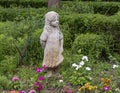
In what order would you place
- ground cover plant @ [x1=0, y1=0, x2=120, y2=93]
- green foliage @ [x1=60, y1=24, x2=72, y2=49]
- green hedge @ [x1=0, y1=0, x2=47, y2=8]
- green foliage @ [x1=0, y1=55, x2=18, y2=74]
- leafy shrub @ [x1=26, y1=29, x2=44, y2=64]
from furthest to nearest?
green hedge @ [x1=0, y1=0, x2=47, y2=8] → green foliage @ [x1=60, y1=24, x2=72, y2=49] → leafy shrub @ [x1=26, y1=29, x2=44, y2=64] → green foliage @ [x1=0, y1=55, x2=18, y2=74] → ground cover plant @ [x1=0, y1=0, x2=120, y2=93]

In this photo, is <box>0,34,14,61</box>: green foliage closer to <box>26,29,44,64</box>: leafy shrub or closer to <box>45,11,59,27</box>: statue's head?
<box>26,29,44,64</box>: leafy shrub

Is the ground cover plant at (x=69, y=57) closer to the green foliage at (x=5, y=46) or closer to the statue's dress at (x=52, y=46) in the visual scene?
the green foliage at (x=5, y=46)

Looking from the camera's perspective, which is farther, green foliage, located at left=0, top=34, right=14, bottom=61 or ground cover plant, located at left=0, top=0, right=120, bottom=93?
green foliage, located at left=0, top=34, right=14, bottom=61

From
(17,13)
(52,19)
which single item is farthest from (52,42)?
(17,13)

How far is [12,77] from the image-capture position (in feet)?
19.6

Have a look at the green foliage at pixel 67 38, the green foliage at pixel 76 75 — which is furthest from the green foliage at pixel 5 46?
the green foliage at pixel 76 75

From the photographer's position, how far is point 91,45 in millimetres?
7020

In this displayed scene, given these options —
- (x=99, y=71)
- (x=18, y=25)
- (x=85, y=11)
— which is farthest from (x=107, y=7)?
(x=99, y=71)

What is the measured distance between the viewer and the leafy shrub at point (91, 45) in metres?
6.97

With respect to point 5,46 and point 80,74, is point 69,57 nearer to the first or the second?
point 80,74

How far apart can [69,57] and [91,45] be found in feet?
2.01

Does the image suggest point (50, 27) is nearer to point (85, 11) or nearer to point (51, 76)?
point (51, 76)

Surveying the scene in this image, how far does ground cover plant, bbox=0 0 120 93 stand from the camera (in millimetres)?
A: 5605

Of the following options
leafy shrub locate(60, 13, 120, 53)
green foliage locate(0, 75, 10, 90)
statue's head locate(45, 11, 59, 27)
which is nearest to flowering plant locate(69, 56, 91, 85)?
statue's head locate(45, 11, 59, 27)
